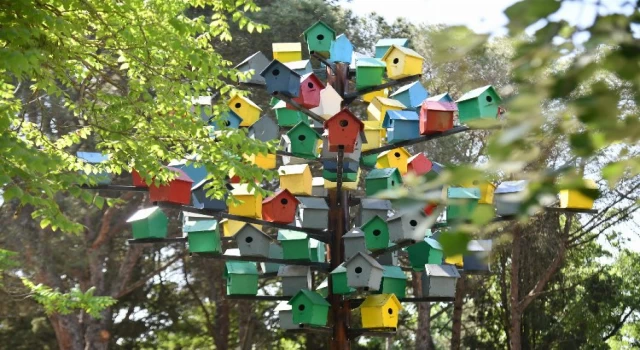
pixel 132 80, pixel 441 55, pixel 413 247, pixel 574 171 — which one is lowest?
pixel 574 171

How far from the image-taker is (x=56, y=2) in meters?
5.25

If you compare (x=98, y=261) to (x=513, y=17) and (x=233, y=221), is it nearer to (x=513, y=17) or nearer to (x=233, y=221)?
(x=233, y=221)

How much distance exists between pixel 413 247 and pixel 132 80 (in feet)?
10.1

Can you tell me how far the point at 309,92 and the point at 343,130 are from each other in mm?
510

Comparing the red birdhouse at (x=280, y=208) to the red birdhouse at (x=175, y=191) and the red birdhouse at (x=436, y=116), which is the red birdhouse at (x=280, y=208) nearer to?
the red birdhouse at (x=175, y=191)

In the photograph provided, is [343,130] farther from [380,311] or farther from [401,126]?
[380,311]

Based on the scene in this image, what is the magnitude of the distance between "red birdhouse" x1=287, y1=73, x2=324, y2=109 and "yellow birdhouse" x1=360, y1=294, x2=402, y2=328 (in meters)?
1.64

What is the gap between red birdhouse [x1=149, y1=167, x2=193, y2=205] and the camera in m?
6.77

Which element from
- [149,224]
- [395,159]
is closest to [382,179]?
[395,159]

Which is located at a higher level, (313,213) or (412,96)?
(412,96)

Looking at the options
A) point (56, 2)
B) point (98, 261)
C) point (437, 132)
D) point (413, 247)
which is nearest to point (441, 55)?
point (56, 2)

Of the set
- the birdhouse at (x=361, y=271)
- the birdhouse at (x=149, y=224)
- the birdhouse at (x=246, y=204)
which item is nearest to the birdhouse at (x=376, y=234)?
the birdhouse at (x=361, y=271)

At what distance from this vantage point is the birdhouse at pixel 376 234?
7422 millimetres

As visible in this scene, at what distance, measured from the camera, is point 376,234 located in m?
7.46
